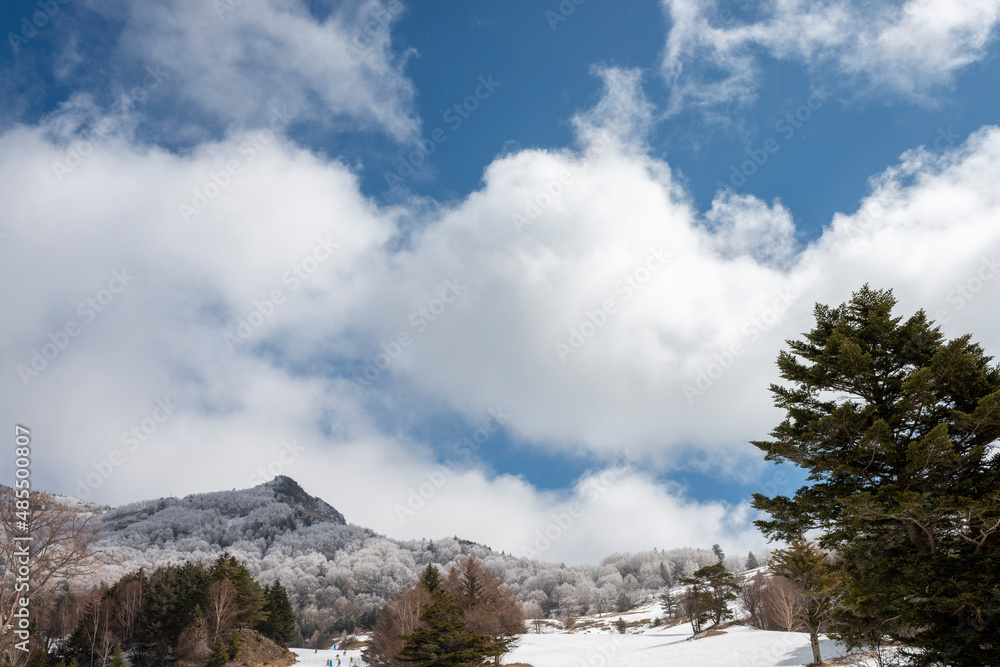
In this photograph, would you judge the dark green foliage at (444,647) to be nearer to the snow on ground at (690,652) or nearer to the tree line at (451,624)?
the tree line at (451,624)

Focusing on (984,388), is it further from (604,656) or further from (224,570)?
(224,570)

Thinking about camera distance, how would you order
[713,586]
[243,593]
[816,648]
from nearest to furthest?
[816,648] → [243,593] → [713,586]

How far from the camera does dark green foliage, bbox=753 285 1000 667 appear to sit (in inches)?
483

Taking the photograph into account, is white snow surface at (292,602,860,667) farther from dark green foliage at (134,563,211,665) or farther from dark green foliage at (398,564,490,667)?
dark green foliage at (398,564,490,667)

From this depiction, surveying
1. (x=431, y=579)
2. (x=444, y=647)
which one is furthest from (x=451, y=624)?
(x=431, y=579)

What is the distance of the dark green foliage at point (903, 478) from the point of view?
12258mm

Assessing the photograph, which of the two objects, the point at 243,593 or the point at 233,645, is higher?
the point at 243,593

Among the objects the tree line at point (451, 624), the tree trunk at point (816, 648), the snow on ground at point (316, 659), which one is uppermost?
the tree line at point (451, 624)

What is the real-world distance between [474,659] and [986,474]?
21931mm

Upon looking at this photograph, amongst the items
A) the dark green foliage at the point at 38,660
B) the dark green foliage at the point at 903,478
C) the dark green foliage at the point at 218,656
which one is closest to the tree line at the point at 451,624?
the dark green foliage at the point at 218,656

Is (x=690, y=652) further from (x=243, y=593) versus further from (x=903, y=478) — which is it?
(x=243, y=593)

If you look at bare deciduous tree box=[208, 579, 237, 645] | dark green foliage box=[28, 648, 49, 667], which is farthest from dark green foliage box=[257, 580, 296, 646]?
dark green foliage box=[28, 648, 49, 667]

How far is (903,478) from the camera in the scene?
13.7m

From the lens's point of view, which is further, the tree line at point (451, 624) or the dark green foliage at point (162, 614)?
the dark green foliage at point (162, 614)
